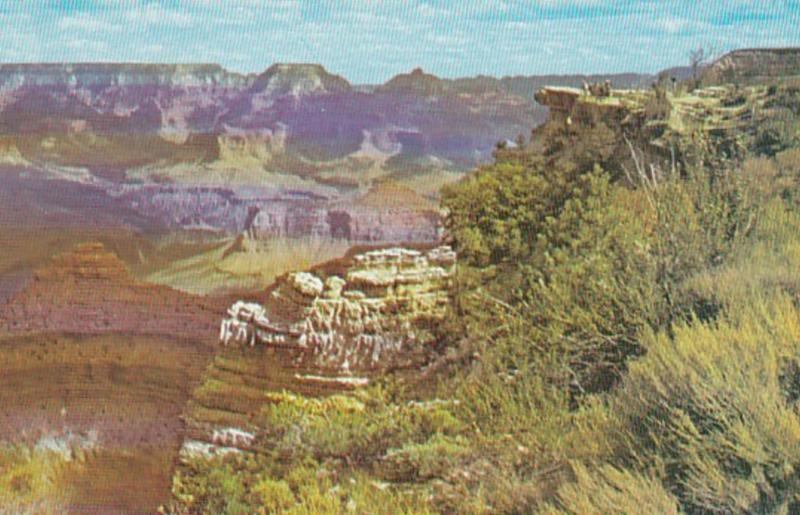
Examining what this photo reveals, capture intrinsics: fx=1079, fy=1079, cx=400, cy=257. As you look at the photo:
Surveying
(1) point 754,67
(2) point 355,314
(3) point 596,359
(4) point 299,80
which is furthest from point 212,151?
(1) point 754,67

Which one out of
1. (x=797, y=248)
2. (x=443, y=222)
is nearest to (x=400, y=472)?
(x=443, y=222)

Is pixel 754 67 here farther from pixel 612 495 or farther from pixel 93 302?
pixel 93 302

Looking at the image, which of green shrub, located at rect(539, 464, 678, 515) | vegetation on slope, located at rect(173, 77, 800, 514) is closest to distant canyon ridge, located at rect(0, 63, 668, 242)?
vegetation on slope, located at rect(173, 77, 800, 514)

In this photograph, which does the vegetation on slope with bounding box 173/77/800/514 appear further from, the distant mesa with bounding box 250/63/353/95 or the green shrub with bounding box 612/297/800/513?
the distant mesa with bounding box 250/63/353/95

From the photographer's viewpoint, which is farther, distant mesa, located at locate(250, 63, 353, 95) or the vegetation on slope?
distant mesa, located at locate(250, 63, 353, 95)

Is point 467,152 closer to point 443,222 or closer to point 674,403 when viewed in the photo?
point 443,222

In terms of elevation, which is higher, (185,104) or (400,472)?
(185,104)

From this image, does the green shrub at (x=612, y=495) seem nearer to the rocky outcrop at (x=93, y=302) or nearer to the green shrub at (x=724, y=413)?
the green shrub at (x=724, y=413)
